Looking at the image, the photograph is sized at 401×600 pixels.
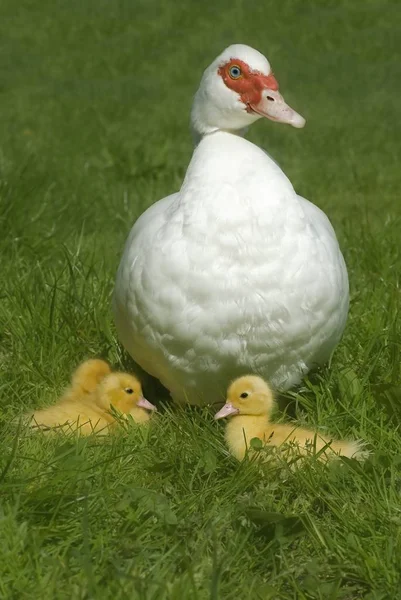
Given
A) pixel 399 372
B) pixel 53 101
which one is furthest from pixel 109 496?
pixel 53 101

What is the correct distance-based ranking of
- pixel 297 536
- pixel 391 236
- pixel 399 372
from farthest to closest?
pixel 391 236 < pixel 399 372 < pixel 297 536

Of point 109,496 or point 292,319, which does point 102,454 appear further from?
point 292,319

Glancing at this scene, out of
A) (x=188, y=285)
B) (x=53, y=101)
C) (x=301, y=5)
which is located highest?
(x=188, y=285)

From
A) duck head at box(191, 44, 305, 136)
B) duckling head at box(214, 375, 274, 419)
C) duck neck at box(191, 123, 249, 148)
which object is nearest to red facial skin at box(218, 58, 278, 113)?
duck head at box(191, 44, 305, 136)

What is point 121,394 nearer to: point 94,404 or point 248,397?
point 94,404

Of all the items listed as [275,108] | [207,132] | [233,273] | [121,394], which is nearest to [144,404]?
[121,394]

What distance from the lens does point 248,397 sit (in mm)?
3457

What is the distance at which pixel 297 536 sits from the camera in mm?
2949

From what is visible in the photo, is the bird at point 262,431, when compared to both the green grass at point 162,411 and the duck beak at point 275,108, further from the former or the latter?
the duck beak at point 275,108

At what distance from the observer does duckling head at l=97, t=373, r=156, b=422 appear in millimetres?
3703

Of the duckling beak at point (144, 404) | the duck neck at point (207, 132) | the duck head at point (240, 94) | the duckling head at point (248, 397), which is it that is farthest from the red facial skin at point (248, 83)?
the duckling beak at point (144, 404)

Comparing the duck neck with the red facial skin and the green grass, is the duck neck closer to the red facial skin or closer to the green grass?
the red facial skin

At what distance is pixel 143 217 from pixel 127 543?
1485 mm

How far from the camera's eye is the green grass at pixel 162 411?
277 centimetres
